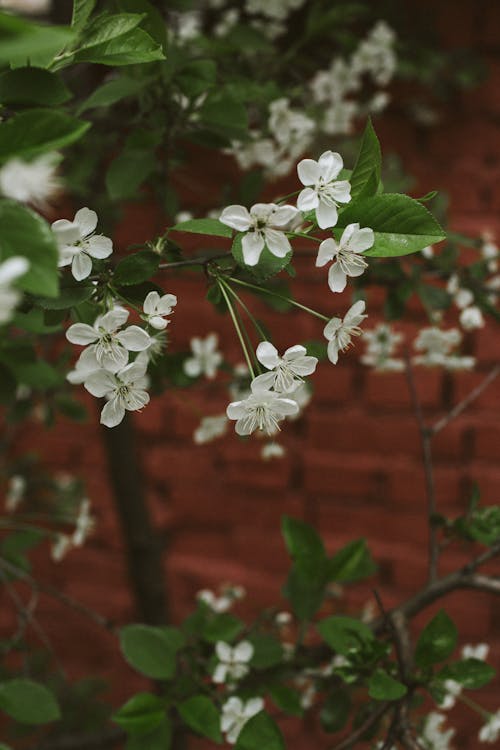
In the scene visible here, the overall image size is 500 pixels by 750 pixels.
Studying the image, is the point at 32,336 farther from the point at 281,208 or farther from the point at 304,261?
the point at 281,208

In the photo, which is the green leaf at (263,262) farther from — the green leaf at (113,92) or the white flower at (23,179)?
the green leaf at (113,92)

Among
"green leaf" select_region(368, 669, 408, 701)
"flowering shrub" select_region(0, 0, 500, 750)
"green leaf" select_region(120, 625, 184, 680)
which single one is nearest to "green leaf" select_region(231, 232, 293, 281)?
"flowering shrub" select_region(0, 0, 500, 750)

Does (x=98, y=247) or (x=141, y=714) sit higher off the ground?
(x=98, y=247)

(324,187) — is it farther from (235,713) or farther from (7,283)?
(235,713)

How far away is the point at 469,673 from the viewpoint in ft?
1.86

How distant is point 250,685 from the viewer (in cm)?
67

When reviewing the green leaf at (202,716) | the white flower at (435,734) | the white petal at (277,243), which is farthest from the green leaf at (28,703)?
the white petal at (277,243)

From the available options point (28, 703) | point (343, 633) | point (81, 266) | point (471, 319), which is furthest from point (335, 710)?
point (81, 266)

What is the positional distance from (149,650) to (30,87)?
48 centimetres

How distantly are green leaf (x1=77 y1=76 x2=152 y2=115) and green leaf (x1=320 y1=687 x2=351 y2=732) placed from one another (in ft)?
1.69

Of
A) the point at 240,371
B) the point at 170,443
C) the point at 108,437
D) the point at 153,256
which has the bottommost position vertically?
the point at 170,443

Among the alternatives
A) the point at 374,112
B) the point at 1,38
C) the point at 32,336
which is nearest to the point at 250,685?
the point at 32,336

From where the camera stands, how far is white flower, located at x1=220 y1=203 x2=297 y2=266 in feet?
1.16

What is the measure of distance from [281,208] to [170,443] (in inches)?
35.1
